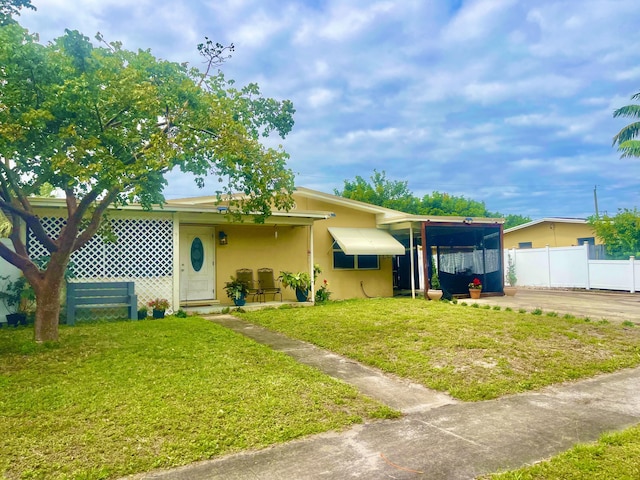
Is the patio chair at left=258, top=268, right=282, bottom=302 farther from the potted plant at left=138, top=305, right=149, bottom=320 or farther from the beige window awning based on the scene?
the potted plant at left=138, top=305, right=149, bottom=320

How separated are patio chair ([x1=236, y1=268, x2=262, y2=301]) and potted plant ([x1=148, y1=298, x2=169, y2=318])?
9.16ft

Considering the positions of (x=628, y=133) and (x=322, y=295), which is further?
(x=628, y=133)

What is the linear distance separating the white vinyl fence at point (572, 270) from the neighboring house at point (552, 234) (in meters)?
3.44

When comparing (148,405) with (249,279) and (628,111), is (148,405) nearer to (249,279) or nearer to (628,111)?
(249,279)

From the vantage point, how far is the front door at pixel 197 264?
13.1m

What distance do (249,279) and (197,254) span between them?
1.83 metres

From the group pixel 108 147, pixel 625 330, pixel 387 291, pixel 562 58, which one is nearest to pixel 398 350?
pixel 625 330

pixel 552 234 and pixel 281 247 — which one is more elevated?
pixel 552 234

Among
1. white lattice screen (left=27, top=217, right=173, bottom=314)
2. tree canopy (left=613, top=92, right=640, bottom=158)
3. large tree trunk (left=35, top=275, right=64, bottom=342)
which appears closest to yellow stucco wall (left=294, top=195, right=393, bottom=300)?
white lattice screen (left=27, top=217, right=173, bottom=314)

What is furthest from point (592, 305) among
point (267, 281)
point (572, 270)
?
point (267, 281)

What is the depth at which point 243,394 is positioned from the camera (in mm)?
4902

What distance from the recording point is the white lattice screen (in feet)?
35.4

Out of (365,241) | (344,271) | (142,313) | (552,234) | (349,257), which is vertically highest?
(552,234)

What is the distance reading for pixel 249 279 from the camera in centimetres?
1370
